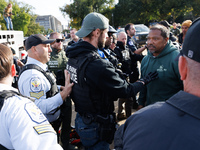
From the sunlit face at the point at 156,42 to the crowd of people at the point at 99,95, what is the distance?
A: 1cm

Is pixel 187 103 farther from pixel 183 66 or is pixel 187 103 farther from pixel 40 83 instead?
pixel 40 83

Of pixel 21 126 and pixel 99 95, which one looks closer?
pixel 21 126

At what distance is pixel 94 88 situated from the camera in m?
1.91

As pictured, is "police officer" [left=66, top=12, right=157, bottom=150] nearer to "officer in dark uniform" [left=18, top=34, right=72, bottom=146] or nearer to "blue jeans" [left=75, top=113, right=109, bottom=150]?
"blue jeans" [left=75, top=113, right=109, bottom=150]

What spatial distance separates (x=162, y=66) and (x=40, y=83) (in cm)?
170

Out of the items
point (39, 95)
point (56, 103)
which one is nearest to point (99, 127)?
point (56, 103)

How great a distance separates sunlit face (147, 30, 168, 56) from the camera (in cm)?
247

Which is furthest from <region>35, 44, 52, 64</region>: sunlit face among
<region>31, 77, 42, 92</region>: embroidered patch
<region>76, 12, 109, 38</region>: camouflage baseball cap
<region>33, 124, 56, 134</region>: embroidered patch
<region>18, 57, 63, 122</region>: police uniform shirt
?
<region>33, 124, 56, 134</region>: embroidered patch

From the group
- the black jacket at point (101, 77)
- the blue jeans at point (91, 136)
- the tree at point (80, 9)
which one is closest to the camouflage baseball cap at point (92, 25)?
the black jacket at point (101, 77)

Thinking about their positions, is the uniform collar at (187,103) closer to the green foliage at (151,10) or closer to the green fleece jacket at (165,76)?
the green fleece jacket at (165,76)

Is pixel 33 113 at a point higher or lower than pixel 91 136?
higher

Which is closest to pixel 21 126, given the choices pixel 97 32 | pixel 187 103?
pixel 187 103

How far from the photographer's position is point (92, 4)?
3994cm

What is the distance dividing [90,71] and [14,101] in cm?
90
